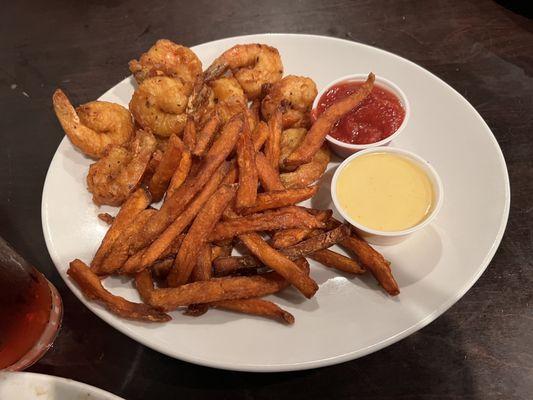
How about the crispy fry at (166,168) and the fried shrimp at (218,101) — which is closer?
the crispy fry at (166,168)

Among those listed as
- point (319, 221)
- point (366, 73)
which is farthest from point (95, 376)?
point (366, 73)

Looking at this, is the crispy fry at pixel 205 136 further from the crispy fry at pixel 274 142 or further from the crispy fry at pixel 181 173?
the crispy fry at pixel 274 142

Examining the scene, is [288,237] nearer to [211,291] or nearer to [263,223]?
[263,223]

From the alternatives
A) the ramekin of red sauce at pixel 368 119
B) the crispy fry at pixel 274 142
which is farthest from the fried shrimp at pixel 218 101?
the ramekin of red sauce at pixel 368 119

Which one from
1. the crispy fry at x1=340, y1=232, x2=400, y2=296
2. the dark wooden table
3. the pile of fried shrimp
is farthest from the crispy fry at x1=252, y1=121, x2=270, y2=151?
the dark wooden table

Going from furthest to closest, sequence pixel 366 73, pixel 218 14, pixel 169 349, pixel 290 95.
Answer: pixel 218 14, pixel 366 73, pixel 290 95, pixel 169 349

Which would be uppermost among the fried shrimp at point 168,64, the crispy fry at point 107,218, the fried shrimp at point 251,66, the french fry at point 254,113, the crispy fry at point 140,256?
the fried shrimp at point 168,64

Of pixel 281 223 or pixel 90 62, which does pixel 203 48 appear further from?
pixel 281 223
